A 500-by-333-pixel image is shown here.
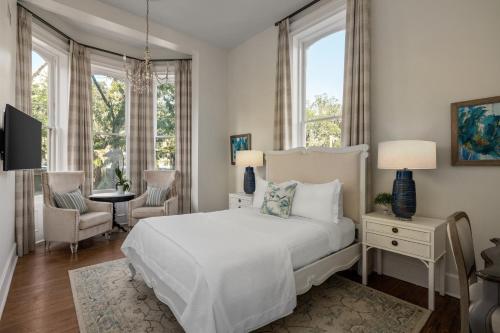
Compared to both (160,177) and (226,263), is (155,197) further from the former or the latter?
(226,263)

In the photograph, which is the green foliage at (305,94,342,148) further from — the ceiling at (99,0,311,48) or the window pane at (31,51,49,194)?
the window pane at (31,51,49,194)

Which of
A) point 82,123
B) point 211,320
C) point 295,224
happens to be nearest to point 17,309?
point 211,320

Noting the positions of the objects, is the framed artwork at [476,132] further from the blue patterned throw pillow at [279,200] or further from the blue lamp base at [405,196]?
the blue patterned throw pillow at [279,200]

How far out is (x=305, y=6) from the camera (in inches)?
143

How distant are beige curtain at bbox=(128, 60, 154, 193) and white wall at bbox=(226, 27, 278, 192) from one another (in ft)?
5.33

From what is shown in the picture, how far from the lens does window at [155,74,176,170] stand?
17.7 ft

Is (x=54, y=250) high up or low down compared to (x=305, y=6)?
down

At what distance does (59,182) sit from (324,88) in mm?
4231

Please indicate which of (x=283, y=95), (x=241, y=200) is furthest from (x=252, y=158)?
(x=283, y=95)

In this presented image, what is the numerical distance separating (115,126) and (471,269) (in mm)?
5562

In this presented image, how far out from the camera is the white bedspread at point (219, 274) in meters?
1.51

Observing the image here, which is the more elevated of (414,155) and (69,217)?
(414,155)

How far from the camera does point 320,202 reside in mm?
2729

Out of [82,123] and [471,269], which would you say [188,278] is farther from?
[82,123]
